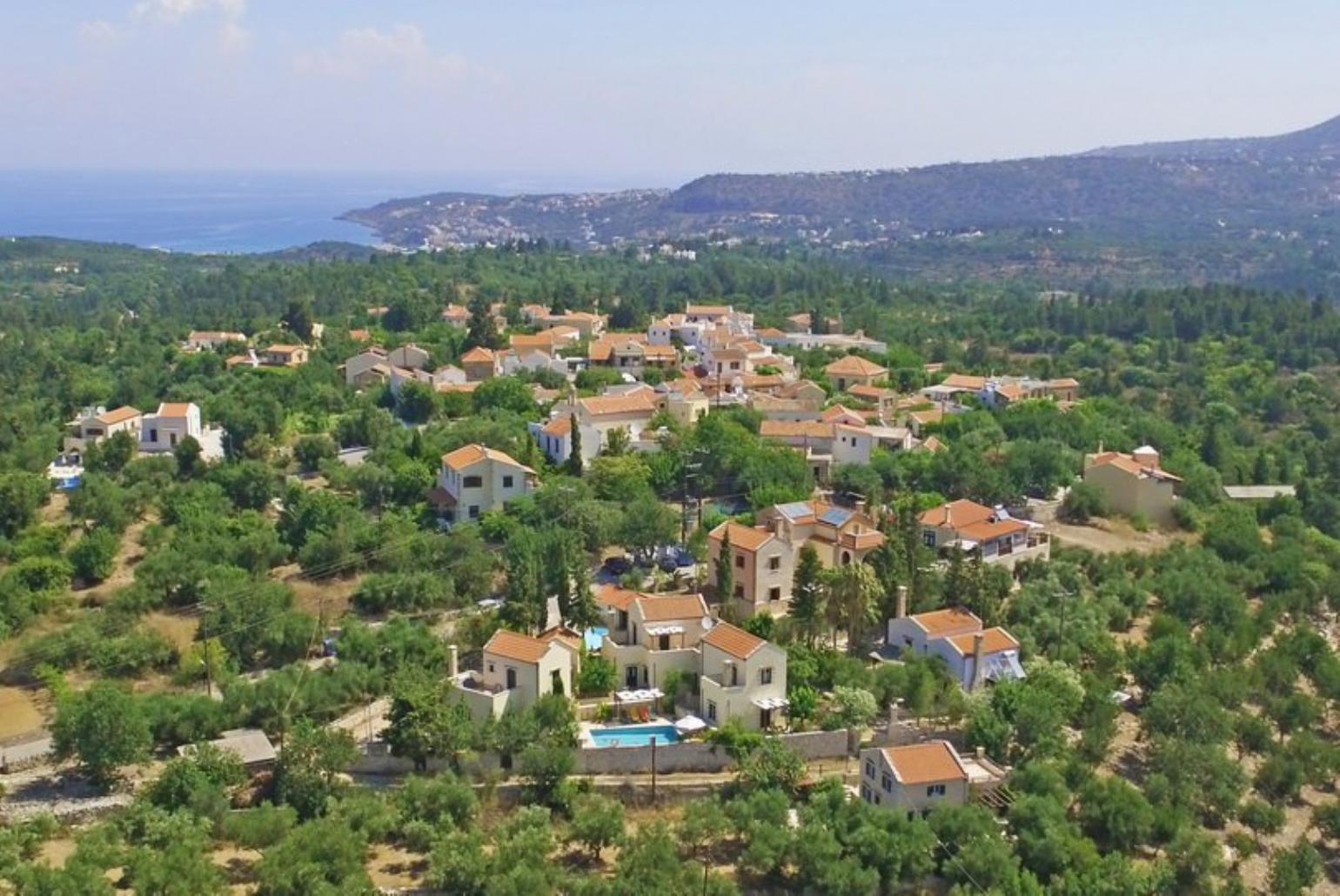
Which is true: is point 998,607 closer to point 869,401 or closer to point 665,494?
point 665,494

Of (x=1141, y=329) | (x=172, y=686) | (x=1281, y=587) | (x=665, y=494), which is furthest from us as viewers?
(x=1141, y=329)

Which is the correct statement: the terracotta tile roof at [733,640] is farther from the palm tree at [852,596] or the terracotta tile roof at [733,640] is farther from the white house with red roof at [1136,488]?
the white house with red roof at [1136,488]

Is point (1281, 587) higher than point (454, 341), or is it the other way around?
point (454, 341)

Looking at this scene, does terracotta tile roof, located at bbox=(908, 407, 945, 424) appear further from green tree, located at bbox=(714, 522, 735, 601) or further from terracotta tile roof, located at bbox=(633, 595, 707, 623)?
terracotta tile roof, located at bbox=(633, 595, 707, 623)

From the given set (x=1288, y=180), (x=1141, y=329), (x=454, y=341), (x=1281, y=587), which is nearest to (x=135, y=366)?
(x=454, y=341)

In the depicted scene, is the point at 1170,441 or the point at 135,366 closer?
the point at 1170,441

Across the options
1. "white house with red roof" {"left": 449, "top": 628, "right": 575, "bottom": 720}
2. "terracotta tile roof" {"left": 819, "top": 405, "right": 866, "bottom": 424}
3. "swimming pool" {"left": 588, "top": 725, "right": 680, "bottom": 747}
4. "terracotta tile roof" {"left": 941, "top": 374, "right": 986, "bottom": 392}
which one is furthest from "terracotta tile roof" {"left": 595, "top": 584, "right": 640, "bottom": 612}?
"terracotta tile roof" {"left": 941, "top": 374, "right": 986, "bottom": 392}

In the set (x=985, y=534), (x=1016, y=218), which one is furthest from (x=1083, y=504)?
A: (x=1016, y=218)
